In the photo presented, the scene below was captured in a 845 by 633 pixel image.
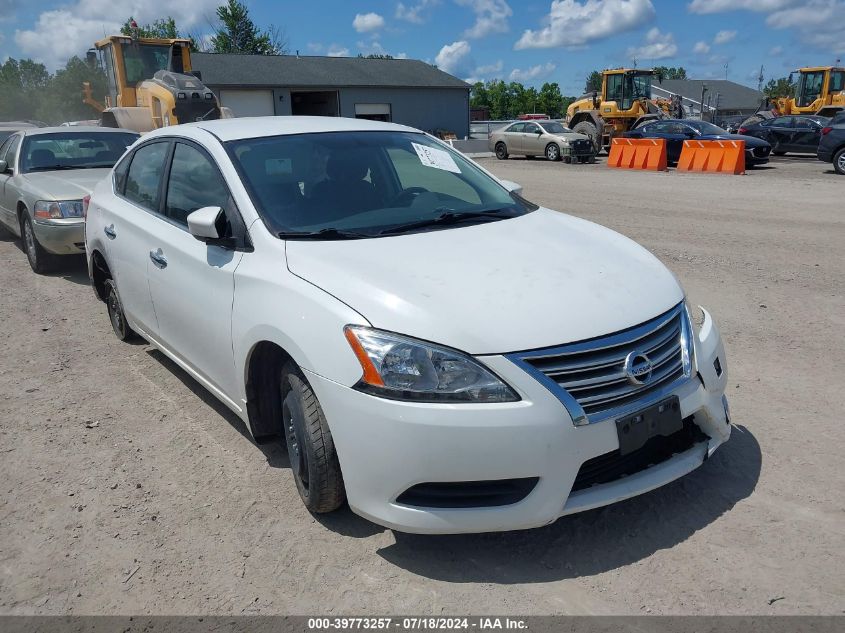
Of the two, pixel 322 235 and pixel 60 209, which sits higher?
pixel 322 235

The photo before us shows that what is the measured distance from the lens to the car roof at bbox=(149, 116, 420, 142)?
3.96m

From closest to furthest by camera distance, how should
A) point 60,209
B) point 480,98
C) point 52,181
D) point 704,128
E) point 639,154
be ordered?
point 60,209, point 52,181, point 704,128, point 639,154, point 480,98

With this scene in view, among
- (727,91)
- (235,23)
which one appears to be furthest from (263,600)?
(727,91)

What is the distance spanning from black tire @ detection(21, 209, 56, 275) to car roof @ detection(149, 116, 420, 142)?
4.50 metres

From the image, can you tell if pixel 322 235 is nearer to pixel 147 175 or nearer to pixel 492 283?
pixel 492 283

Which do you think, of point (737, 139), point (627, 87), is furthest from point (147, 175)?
point (627, 87)

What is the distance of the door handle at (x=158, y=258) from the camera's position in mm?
4055

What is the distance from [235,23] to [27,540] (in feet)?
219

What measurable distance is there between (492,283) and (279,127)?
6.36 feet

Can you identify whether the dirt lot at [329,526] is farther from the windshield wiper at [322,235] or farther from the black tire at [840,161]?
the black tire at [840,161]

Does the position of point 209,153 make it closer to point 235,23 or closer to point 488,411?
point 488,411

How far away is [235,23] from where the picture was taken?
62156 mm

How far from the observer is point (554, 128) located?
26172 millimetres

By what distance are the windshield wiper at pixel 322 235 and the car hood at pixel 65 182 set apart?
17.7 feet
